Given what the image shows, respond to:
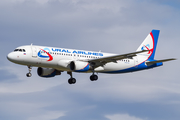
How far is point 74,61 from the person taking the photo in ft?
179

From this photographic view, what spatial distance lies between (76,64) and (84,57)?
8.71 ft

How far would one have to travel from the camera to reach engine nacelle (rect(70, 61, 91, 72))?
54.4 metres

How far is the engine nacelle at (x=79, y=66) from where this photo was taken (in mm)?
54397

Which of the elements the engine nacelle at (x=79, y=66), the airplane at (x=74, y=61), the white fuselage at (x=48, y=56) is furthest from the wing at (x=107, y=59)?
the engine nacelle at (x=79, y=66)

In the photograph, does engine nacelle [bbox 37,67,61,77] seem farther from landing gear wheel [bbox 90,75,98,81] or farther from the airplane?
landing gear wheel [bbox 90,75,98,81]

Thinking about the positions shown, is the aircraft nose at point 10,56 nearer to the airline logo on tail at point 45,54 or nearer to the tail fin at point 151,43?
the airline logo on tail at point 45,54

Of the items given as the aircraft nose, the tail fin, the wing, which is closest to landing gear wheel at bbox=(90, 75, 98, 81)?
the wing

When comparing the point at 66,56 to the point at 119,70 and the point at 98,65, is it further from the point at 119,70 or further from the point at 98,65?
the point at 119,70

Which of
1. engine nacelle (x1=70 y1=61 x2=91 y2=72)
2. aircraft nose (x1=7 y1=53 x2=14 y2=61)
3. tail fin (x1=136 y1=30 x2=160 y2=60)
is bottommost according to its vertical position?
engine nacelle (x1=70 y1=61 x2=91 y2=72)

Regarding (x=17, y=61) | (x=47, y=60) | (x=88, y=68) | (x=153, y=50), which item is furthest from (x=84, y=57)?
(x=153, y=50)

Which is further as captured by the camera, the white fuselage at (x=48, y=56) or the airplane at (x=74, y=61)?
the airplane at (x=74, y=61)

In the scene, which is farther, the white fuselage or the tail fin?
the tail fin

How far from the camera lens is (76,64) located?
5441cm

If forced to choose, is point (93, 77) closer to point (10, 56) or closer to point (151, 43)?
point (10, 56)
